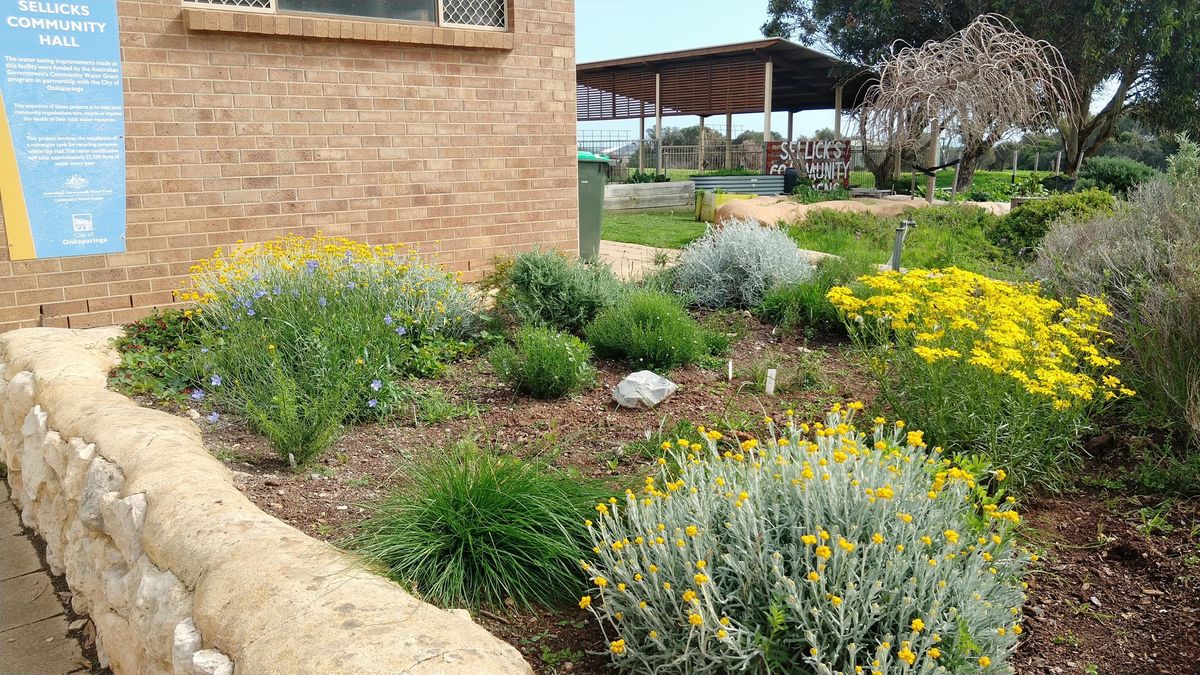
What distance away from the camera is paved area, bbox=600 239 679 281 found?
8045 mm

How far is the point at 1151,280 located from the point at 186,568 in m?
4.70

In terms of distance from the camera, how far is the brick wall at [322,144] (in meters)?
5.96

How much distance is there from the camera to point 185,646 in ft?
7.45

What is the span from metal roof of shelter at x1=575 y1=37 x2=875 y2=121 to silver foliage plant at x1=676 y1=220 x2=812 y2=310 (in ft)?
59.2

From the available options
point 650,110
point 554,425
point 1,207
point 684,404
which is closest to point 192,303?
point 1,207

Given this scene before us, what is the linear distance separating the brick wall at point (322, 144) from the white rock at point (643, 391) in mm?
3433

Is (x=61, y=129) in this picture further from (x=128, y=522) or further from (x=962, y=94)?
(x=962, y=94)

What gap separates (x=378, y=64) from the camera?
697 cm

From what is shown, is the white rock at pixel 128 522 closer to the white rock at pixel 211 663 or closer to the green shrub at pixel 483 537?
the green shrub at pixel 483 537

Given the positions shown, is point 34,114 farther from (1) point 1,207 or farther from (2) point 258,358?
(2) point 258,358

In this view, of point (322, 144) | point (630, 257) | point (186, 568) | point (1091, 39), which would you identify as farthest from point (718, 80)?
point (186, 568)

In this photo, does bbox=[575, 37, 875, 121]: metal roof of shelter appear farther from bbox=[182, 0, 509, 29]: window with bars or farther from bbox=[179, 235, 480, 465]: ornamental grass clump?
bbox=[179, 235, 480, 465]: ornamental grass clump

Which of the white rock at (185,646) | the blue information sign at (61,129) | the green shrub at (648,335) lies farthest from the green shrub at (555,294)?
the white rock at (185,646)

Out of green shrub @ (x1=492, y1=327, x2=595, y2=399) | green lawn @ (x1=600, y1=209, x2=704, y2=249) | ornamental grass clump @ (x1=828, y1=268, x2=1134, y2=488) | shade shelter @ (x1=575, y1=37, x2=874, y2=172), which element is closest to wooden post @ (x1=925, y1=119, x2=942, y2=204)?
green lawn @ (x1=600, y1=209, x2=704, y2=249)
